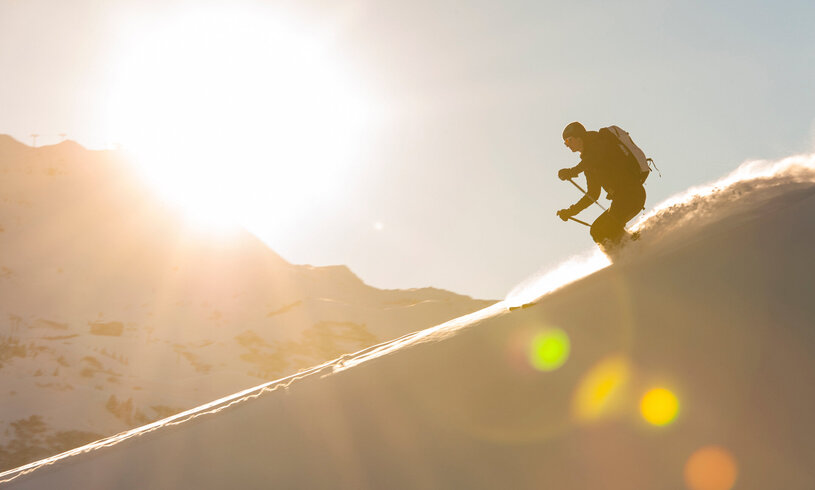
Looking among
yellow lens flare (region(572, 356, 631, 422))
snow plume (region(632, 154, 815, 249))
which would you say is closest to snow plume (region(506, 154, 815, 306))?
snow plume (region(632, 154, 815, 249))

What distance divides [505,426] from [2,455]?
23365 millimetres

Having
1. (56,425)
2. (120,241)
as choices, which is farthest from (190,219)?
(56,425)

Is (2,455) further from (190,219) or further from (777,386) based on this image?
(190,219)

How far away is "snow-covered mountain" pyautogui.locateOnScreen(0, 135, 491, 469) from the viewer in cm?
2727

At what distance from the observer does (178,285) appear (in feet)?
192

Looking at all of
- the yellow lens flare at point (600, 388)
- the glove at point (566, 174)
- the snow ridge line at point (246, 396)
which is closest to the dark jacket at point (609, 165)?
the glove at point (566, 174)

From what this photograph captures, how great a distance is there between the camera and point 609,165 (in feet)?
21.4

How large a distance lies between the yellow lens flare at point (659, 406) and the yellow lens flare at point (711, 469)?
11.1 inches

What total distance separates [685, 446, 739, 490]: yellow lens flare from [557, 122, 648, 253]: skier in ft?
10.3

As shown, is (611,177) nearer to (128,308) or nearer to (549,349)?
(549,349)

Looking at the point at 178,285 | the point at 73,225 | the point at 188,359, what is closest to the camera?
the point at 188,359

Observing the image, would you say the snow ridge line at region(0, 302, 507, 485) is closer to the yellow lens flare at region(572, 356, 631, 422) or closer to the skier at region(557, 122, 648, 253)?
the skier at region(557, 122, 648, 253)

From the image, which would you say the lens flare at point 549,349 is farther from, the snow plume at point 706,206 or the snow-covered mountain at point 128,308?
the snow-covered mountain at point 128,308

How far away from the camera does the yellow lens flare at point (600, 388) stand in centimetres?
409
